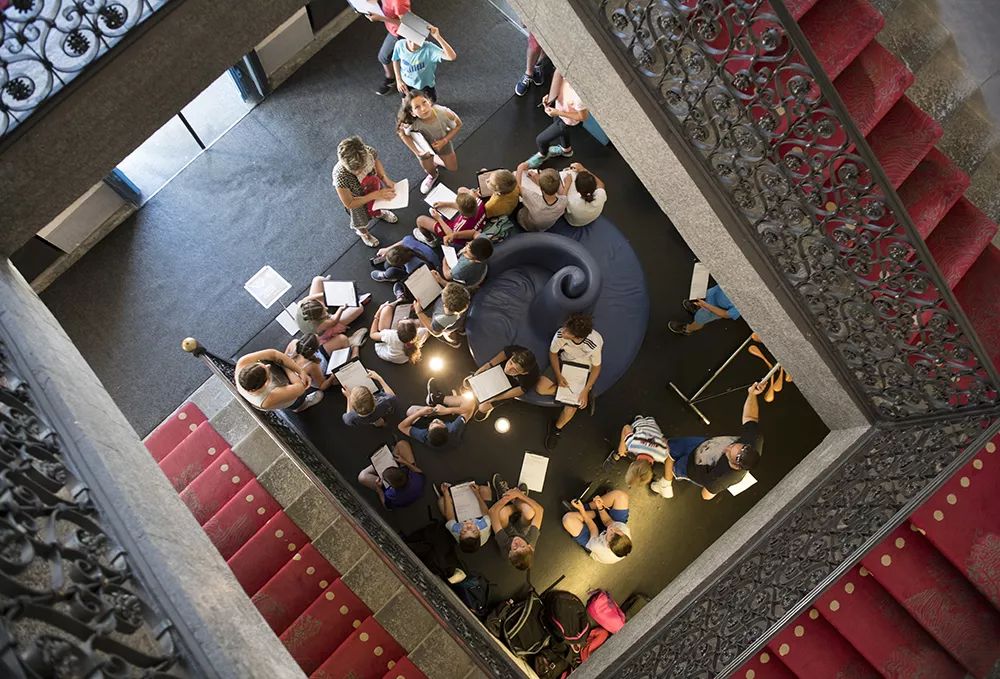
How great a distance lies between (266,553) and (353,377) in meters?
1.77

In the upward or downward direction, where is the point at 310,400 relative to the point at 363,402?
upward

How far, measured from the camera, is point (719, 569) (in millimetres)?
4320

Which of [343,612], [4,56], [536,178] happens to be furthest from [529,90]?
[343,612]

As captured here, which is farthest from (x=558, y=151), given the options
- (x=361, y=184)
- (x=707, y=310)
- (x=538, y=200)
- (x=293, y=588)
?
(x=293, y=588)

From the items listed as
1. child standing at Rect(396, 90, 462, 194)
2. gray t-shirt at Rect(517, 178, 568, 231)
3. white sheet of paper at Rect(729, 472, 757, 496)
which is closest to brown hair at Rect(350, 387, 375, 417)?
gray t-shirt at Rect(517, 178, 568, 231)

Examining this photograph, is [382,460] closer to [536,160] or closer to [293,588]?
[293,588]

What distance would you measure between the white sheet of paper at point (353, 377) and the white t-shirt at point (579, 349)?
1.82 m

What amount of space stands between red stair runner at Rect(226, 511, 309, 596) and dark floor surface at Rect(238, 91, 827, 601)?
101 centimetres

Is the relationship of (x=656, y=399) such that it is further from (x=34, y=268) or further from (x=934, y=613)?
(x=34, y=268)

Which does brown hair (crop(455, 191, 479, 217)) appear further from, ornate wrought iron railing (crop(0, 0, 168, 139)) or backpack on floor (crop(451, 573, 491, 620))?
backpack on floor (crop(451, 573, 491, 620))

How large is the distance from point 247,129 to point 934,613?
7.74 m

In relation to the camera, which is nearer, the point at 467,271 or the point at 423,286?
the point at 467,271

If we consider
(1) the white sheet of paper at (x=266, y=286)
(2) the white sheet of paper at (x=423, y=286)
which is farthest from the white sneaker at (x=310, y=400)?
(2) the white sheet of paper at (x=423, y=286)

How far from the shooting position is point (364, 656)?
213 inches
